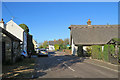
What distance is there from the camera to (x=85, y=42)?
32719 mm

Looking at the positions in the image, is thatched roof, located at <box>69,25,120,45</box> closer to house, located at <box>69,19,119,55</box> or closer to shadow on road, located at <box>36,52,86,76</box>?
house, located at <box>69,19,119,55</box>

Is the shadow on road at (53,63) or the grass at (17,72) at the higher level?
the grass at (17,72)

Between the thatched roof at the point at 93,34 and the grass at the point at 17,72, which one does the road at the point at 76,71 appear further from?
the thatched roof at the point at 93,34

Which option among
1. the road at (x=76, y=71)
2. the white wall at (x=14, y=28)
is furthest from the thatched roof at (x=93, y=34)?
the road at (x=76, y=71)

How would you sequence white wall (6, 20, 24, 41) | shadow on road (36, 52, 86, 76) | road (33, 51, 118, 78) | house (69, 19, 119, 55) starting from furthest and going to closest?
white wall (6, 20, 24, 41), house (69, 19, 119, 55), shadow on road (36, 52, 86, 76), road (33, 51, 118, 78)

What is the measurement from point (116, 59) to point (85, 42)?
1740cm

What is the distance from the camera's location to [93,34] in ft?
118

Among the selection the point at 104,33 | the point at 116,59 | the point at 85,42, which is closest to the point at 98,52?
the point at 116,59

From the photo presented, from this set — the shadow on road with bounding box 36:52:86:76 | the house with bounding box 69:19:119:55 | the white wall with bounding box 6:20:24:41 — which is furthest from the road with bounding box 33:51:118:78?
the white wall with bounding box 6:20:24:41

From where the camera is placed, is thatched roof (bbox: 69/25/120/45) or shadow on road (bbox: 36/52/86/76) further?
thatched roof (bbox: 69/25/120/45)

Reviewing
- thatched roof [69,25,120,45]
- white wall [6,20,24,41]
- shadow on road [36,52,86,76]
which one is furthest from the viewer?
white wall [6,20,24,41]

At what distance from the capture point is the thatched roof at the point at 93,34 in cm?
3300

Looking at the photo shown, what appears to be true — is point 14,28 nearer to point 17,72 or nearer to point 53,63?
point 53,63

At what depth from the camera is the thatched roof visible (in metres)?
33.0
